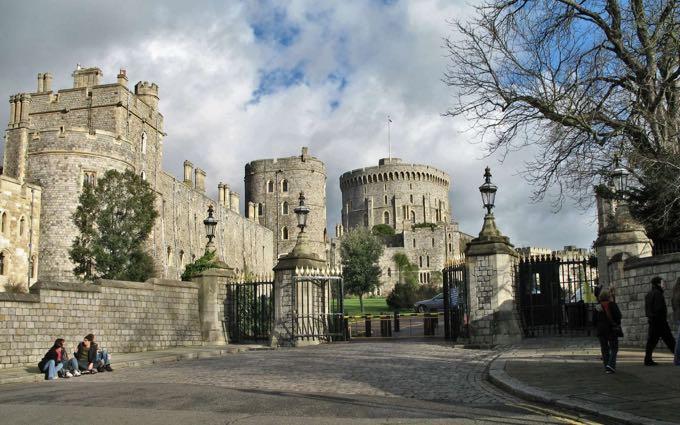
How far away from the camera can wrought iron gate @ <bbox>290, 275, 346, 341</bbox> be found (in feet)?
57.2

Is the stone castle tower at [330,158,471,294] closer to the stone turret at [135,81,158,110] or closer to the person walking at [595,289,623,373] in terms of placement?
the stone turret at [135,81,158,110]

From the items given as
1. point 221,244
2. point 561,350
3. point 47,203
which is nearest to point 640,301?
point 561,350

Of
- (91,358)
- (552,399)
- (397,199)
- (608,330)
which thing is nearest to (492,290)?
(608,330)

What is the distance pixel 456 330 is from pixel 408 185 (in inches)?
3588

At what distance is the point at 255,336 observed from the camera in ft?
62.7

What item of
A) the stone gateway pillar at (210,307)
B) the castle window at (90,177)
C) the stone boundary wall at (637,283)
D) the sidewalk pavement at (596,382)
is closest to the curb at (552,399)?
the sidewalk pavement at (596,382)

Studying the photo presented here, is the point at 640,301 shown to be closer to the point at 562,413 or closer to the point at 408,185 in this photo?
the point at 562,413

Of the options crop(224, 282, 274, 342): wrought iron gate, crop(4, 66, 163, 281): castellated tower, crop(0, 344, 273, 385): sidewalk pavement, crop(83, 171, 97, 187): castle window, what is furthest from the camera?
crop(83, 171, 97, 187): castle window

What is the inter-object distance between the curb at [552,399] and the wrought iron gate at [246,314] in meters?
10.2

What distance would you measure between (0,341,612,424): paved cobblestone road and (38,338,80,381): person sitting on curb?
53 cm

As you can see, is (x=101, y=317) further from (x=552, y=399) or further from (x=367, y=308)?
(x=367, y=308)

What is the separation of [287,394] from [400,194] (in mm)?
100275

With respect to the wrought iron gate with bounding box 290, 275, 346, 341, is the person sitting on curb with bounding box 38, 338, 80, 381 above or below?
below

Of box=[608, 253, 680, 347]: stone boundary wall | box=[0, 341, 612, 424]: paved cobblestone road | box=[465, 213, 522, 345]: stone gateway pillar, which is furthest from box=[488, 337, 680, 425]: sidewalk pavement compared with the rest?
box=[465, 213, 522, 345]: stone gateway pillar
